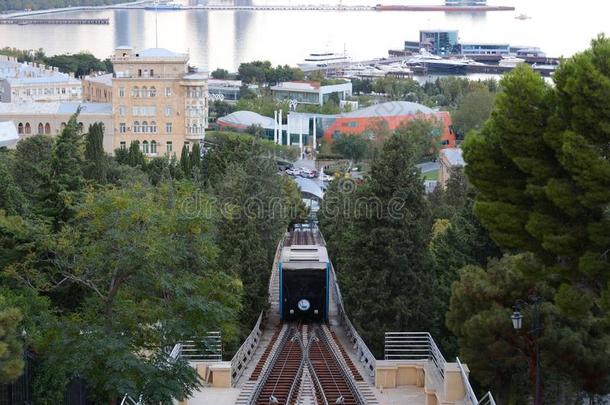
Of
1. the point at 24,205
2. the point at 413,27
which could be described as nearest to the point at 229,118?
the point at 24,205

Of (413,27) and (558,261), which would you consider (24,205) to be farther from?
(413,27)

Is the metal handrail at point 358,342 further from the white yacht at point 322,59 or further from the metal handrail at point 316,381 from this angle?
the white yacht at point 322,59

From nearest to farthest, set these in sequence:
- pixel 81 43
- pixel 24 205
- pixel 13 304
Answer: pixel 13 304 → pixel 24 205 → pixel 81 43

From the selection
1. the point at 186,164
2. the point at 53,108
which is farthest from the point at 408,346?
the point at 53,108

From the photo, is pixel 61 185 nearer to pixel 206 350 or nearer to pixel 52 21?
pixel 206 350

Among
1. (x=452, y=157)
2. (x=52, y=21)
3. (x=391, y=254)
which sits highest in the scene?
(x=52, y=21)

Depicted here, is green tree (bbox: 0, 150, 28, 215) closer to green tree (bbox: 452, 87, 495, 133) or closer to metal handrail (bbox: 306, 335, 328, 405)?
metal handrail (bbox: 306, 335, 328, 405)
